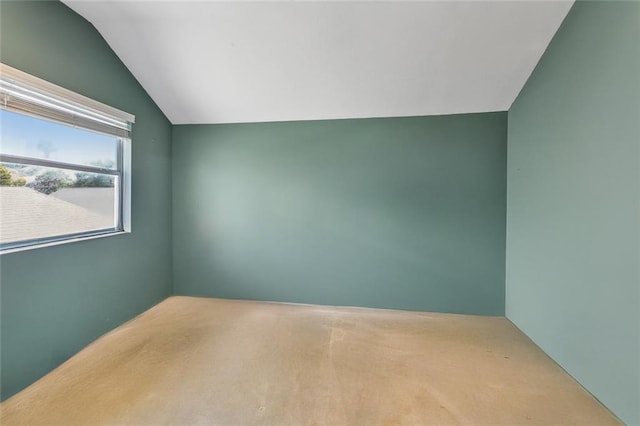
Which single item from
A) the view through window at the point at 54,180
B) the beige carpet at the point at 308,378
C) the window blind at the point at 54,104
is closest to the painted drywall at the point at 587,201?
the beige carpet at the point at 308,378

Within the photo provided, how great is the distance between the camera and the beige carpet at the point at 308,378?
1.40 metres

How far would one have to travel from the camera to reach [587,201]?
5.20 feet

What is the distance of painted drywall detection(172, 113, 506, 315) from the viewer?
8.45ft

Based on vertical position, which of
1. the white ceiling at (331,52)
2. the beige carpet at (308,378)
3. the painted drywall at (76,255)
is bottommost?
the beige carpet at (308,378)

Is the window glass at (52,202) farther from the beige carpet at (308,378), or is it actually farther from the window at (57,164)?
the beige carpet at (308,378)

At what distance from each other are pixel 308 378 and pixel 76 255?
75.3 inches

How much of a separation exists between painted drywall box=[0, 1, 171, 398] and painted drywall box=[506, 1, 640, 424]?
3.39m

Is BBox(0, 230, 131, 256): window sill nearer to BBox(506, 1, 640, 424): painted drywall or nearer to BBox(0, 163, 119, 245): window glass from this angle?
BBox(0, 163, 119, 245): window glass

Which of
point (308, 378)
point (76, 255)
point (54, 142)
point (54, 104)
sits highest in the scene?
point (54, 104)

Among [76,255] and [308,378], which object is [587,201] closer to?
[308,378]

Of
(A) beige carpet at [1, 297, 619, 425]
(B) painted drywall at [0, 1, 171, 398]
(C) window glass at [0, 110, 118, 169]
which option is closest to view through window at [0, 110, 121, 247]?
(C) window glass at [0, 110, 118, 169]

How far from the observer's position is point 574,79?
5.52ft

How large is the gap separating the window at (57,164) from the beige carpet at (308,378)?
3.12ft

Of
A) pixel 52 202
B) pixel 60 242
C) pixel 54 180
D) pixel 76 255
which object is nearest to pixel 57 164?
pixel 54 180
